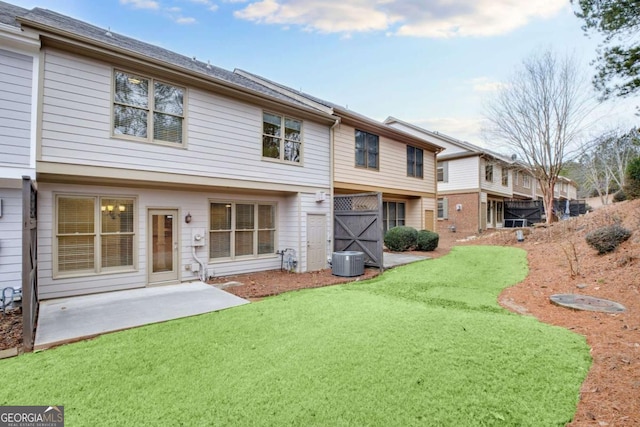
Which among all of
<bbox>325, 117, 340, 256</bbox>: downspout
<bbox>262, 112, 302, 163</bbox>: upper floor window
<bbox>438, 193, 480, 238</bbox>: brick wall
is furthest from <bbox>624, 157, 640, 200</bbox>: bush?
<bbox>262, 112, 302, 163</bbox>: upper floor window

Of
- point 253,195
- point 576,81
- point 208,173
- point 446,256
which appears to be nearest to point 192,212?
point 208,173

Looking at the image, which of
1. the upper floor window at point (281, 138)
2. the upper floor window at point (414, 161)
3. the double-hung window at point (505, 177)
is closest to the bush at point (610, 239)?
the upper floor window at point (414, 161)

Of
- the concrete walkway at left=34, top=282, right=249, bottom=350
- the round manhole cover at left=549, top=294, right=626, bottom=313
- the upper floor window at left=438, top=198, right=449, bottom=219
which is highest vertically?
the upper floor window at left=438, top=198, right=449, bottom=219

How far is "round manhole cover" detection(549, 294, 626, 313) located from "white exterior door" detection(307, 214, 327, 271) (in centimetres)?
618

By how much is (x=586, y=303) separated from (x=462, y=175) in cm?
1713

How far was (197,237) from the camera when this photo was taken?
27.4 feet

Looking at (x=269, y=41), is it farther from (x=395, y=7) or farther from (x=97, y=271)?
(x=97, y=271)

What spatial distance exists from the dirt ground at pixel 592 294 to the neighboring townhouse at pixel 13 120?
1.74 m

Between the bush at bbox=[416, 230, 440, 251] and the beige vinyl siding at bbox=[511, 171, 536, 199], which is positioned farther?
the beige vinyl siding at bbox=[511, 171, 536, 199]

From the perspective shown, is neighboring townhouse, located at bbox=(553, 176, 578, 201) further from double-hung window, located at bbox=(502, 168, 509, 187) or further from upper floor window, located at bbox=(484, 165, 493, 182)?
upper floor window, located at bbox=(484, 165, 493, 182)

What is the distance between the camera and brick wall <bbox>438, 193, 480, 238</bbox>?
20.9m

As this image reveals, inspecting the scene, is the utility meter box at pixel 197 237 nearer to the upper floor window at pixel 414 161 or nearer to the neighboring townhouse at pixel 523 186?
the upper floor window at pixel 414 161

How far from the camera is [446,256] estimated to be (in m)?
12.1

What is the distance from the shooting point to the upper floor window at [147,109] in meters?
6.71
